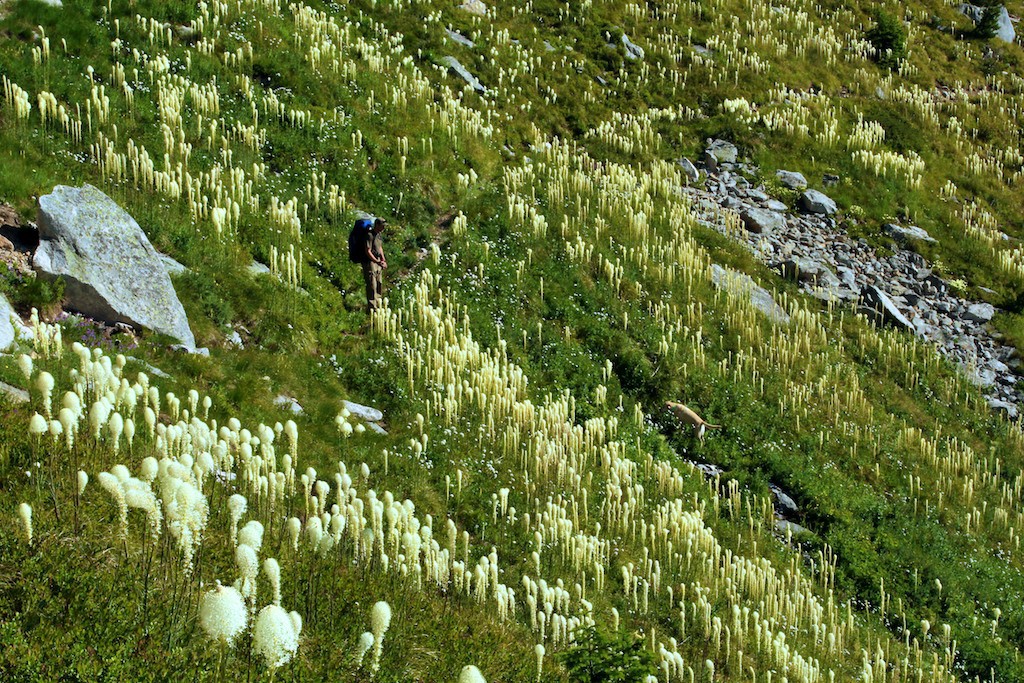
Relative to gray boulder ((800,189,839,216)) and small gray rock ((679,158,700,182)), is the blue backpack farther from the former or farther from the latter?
gray boulder ((800,189,839,216))

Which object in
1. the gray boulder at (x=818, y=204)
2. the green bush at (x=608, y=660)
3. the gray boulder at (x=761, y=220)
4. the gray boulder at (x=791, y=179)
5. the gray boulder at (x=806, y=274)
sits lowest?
the gray boulder at (x=806, y=274)

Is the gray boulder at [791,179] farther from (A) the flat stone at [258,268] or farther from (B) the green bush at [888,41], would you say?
(A) the flat stone at [258,268]

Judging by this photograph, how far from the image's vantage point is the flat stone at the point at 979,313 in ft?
76.3

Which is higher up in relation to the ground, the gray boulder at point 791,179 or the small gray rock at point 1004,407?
the gray boulder at point 791,179

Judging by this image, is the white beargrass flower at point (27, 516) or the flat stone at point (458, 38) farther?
the flat stone at point (458, 38)

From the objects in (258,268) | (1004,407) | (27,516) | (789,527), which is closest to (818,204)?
(1004,407)

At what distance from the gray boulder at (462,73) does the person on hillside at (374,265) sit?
11.1 meters

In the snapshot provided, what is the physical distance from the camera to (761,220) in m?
24.4

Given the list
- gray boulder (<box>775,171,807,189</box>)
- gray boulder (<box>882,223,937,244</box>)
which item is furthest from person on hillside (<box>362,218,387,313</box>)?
gray boulder (<box>882,223,937,244</box>)

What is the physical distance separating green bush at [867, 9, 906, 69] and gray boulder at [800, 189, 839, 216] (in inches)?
516

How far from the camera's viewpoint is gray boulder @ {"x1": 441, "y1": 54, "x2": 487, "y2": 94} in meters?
25.3

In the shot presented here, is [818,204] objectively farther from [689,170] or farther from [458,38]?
[458,38]

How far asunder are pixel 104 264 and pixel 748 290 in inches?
543

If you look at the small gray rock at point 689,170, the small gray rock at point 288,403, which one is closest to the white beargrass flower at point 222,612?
the small gray rock at point 288,403
